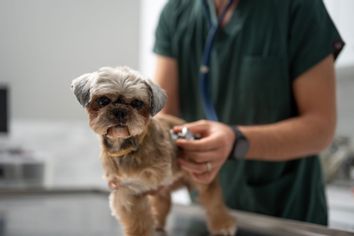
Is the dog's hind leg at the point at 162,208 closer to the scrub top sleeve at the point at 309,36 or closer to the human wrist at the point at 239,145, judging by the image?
the human wrist at the point at 239,145

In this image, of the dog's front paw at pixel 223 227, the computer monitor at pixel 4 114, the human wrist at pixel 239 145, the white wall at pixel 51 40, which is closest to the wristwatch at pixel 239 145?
the human wrist at pixel 239 145

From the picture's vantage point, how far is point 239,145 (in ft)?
2.70

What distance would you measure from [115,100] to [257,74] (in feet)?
1.80

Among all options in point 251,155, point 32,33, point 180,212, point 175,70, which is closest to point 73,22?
point 32,33

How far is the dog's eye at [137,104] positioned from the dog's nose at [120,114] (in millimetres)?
17

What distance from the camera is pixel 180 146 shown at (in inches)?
29.1

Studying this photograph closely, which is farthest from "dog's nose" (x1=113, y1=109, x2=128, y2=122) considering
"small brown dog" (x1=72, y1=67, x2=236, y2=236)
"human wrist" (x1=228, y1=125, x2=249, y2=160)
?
"human wrist" (x1=228, y1=125, x2=249, y2=160)

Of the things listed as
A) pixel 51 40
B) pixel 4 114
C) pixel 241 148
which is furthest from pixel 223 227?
pixel 4 114

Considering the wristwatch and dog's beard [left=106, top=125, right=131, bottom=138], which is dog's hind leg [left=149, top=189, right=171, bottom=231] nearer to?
the wristwatch

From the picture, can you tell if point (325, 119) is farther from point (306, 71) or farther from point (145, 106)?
point (145, 106)

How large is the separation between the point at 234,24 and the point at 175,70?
19cm

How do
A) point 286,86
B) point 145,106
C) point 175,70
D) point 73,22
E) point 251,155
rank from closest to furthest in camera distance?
point 145,106, point 251,155, point 286,86, point 175,70, point 73,22

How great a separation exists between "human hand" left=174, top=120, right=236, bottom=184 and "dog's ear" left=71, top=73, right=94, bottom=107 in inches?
9.2

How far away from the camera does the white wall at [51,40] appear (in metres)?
1.99
